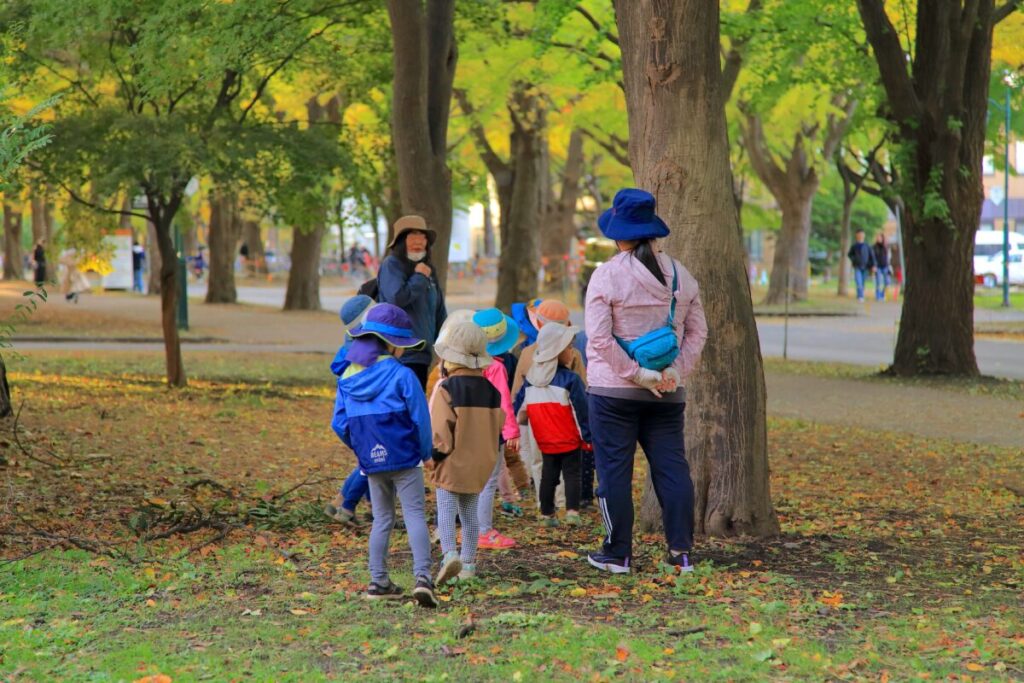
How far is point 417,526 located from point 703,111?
2.84 metres

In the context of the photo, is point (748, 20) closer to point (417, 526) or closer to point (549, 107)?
point (549, 107)

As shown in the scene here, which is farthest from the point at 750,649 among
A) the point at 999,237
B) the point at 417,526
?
the point at 999,237

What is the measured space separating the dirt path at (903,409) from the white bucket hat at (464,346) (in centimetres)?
743

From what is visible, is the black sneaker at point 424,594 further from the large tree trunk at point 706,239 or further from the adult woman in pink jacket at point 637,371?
the large tree trunk at point 706,239

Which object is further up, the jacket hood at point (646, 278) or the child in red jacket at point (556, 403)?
the jacket hood at point (646, 278)

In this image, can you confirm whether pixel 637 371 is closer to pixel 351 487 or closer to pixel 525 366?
pixel 525 366

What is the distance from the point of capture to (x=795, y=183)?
36219 mm

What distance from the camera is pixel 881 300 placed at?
3984cm

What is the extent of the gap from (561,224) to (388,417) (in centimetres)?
3549

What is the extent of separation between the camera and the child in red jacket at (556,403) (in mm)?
8219

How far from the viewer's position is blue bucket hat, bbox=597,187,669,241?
6.76 metres

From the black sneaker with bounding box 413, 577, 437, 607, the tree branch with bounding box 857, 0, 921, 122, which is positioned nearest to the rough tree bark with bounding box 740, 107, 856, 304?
the tree branch with bounding box 857, 0, 921, 122

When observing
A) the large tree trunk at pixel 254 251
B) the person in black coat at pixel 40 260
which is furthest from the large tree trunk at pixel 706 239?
the large tree trunk at pixel 254 251

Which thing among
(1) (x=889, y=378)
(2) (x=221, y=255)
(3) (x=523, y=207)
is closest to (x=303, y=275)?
(2) (x=221, y=255)
